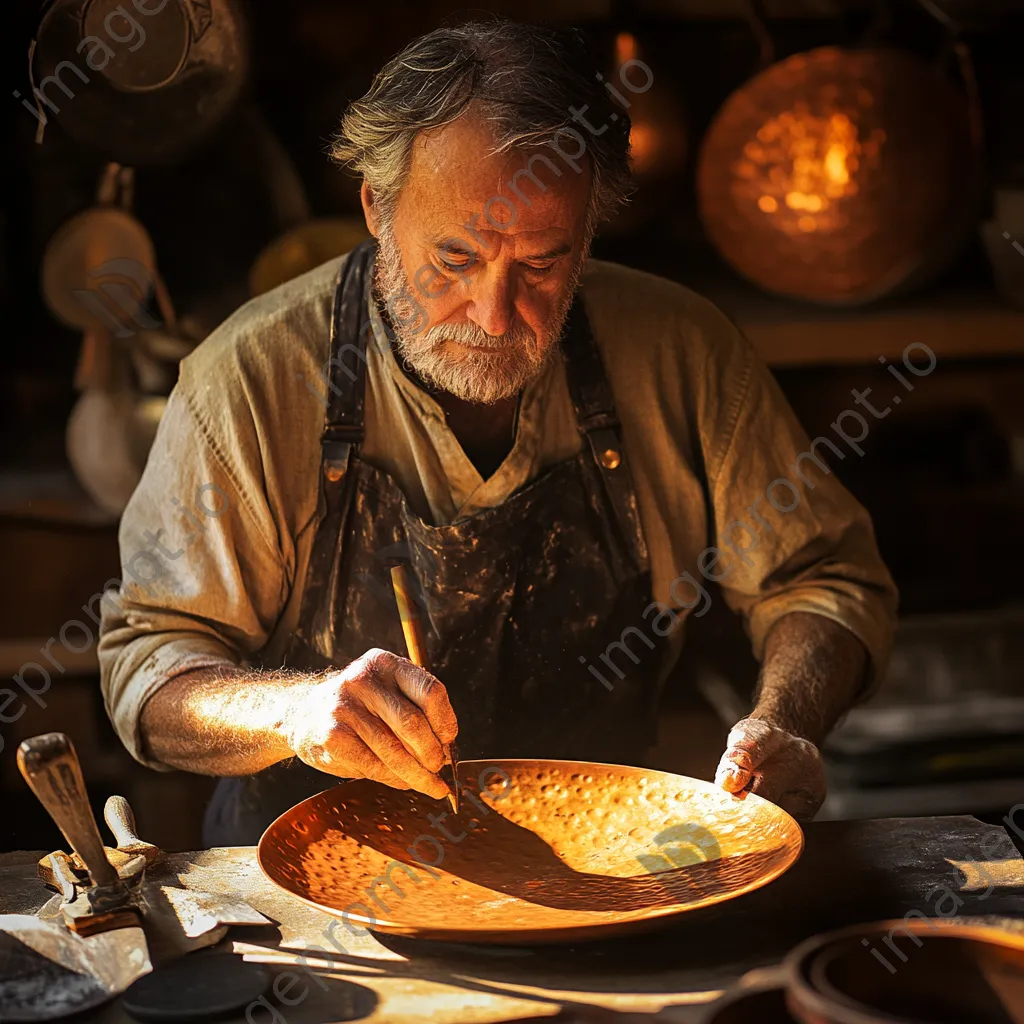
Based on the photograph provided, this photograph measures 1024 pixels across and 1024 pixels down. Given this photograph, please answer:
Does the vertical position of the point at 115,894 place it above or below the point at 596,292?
below

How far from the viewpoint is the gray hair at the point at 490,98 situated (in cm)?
184

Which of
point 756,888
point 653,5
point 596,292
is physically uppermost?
point 653,5

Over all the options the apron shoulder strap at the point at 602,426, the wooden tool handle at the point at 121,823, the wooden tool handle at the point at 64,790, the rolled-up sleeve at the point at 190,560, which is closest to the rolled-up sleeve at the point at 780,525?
the apron shoulder strap at the point at 602,426

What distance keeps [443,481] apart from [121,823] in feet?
2.25

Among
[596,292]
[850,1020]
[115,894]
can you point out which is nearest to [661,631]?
[596,292]

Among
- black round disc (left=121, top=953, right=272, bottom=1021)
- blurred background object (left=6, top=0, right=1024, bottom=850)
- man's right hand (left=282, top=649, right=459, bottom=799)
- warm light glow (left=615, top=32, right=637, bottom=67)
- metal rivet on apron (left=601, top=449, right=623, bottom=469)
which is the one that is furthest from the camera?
warm light glow (left=615, top=32, right=637, bottom=67)

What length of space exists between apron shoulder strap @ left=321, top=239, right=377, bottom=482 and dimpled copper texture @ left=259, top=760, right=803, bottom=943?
1.83 ft

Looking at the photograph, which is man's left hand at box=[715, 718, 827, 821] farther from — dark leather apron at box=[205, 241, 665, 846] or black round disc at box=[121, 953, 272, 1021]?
black round disc at box=[121, 953, 272, 1021]

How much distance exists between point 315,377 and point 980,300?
1.78 metres

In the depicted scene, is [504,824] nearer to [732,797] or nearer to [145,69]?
[732,797]

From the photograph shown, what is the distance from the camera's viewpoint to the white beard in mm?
1931

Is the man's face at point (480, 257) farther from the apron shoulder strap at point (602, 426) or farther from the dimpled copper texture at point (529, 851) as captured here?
the dimpled copper texture at point (529, 851)

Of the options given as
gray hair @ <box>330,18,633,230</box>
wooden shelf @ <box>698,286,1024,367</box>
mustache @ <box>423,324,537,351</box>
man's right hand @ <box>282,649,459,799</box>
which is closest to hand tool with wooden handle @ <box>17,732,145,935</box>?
man's right hand @ <box>282,649,459,799</box>

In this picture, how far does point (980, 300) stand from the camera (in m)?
3.19
